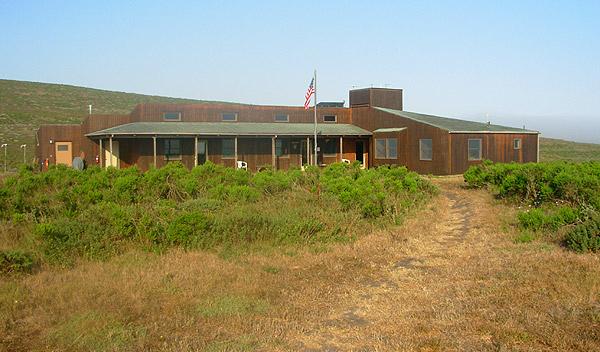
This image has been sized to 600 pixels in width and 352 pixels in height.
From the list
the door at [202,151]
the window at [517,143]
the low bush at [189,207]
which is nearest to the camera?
the low bush at [189,207]

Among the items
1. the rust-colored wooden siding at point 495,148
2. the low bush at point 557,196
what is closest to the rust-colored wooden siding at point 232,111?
the rust-colored wooden siding at point 495,148

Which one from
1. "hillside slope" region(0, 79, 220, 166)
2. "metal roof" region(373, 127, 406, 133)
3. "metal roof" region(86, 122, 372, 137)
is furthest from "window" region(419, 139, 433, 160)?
"hillside slope" region(0, 79, 220, 166)

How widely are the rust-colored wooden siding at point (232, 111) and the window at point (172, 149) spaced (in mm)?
2566

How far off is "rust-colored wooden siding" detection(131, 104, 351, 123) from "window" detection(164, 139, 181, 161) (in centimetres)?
257

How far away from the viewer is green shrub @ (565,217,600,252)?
10.3 metres

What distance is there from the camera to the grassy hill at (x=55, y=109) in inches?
2082

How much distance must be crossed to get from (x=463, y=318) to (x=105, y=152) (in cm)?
2775

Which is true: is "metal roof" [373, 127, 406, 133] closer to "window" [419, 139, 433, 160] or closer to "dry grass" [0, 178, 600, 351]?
"window" [419, 139, 433, 160]

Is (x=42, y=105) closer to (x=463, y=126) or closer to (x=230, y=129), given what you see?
(x=230, y=129)

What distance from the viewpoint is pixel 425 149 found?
30.3m

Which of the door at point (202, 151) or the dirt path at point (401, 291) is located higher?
the door at point (202, 151)

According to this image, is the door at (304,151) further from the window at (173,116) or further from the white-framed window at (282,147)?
the window at (173,116)

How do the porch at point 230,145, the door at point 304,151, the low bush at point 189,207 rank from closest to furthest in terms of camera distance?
the low bush at point 189,207 → the porch at point 230,145 → the door at point 304,151

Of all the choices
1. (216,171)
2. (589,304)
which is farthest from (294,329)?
(216,171)
